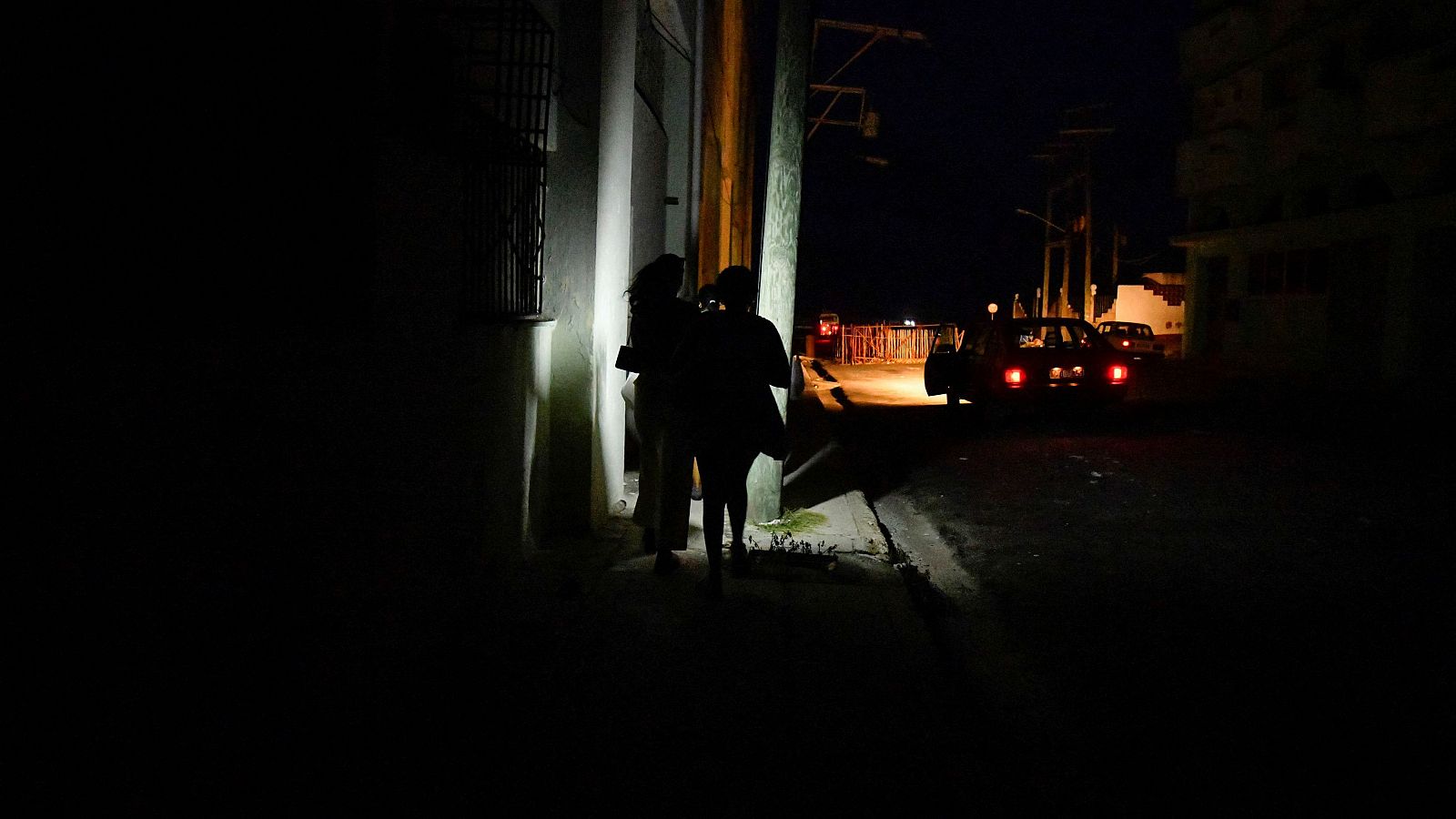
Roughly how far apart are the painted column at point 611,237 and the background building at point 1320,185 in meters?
21.7

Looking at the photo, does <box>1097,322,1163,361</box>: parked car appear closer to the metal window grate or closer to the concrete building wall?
the concrete building wall

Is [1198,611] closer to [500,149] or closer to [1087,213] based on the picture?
[500,149]

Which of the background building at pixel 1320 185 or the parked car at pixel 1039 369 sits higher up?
the background building at pixel 1320 185

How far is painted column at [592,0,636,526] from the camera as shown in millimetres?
6930

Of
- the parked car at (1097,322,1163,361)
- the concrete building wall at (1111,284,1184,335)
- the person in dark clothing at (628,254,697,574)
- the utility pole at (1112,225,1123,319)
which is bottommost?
the person in dark clothing at (628,254,697,574)

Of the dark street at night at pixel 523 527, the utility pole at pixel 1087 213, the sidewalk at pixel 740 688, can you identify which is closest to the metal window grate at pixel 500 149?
the dark street at night at pixel 523 527

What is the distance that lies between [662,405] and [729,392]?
1.77 ft

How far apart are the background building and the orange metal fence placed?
935 cm

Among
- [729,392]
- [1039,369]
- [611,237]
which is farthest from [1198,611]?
[1039,369]

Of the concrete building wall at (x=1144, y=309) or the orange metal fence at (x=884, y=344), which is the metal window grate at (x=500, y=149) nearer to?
the orange metal fence at (x=884, y=344)

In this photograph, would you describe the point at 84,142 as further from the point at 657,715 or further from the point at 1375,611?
the point at 1375,611

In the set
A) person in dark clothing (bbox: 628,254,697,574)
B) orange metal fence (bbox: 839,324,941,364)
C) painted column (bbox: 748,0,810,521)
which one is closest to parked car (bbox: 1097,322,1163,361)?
orange metal fence (bbox: 839,324,941,364)

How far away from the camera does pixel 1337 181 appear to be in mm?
27609

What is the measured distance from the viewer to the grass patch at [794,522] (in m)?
7.47
